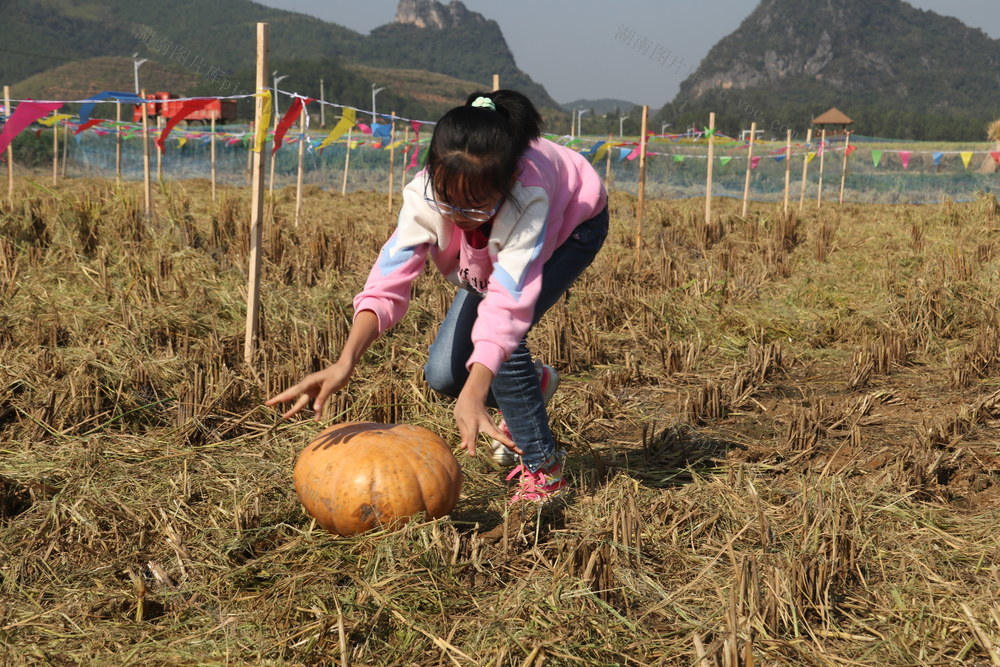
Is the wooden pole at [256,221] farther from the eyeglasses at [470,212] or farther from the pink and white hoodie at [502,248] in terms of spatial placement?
the eyeglasses at [470,212]

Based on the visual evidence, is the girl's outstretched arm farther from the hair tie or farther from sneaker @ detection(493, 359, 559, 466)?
sneaker @ detection(493, 359, 559, 466)

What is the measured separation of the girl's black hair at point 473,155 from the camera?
2139 millimetres

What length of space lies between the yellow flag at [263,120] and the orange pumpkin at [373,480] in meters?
1.98

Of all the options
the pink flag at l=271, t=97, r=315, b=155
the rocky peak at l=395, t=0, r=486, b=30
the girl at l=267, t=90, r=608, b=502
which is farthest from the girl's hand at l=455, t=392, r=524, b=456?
the rocky peak at l=395, t=0, r=486, b=30

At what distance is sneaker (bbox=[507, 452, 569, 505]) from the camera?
2840 millimetres

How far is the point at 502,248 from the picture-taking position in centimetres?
235

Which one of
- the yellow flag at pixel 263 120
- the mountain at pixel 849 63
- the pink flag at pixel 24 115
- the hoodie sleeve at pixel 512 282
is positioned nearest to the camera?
the hoodie sleeve at pixel 512 282

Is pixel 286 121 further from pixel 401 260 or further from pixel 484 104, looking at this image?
pixel 484 104

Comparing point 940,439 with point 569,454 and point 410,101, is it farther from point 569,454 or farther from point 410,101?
point 410,101

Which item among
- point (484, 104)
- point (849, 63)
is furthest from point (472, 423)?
point (849, 63)

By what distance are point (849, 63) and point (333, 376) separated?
143 meters

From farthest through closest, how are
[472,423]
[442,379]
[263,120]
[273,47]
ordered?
[273,47]
[263,120]
[442,379]
[472,423]

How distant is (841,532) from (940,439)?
129 cm

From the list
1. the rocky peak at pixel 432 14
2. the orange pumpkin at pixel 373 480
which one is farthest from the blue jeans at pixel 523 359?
the rocky peak at pixel 432 14
